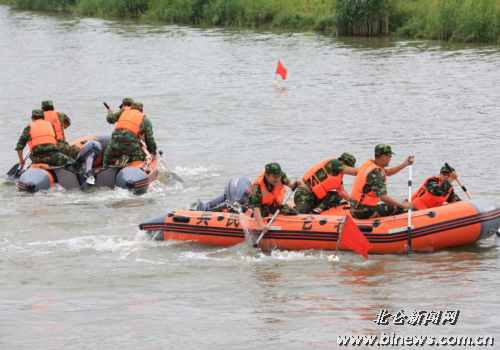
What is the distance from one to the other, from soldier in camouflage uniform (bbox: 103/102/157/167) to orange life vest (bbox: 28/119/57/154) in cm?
96

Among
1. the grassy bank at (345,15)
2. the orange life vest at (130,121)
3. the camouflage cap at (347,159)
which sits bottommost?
the camouflage cap at (347,159)

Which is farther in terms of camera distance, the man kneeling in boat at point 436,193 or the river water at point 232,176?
the man kneeling in boat at point 436,193

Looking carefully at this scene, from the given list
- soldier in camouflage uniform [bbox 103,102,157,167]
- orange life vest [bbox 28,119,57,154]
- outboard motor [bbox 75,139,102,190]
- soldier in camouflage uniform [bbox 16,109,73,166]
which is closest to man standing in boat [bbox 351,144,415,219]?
soldier in camouflage uniform [bbox 103,102,157,167]

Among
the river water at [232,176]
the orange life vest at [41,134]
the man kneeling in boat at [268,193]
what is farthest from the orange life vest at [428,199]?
the orange life vest at [41,134]

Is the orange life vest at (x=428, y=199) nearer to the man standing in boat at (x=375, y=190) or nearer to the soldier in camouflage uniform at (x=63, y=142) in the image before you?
the man standing in boat at (x=375, y=190)

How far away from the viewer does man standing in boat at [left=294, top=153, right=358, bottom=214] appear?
10492 mm

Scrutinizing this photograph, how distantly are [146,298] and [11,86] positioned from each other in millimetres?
18728

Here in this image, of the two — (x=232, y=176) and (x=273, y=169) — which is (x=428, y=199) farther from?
(x=232, y=176)

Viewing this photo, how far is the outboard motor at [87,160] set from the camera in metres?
13.6

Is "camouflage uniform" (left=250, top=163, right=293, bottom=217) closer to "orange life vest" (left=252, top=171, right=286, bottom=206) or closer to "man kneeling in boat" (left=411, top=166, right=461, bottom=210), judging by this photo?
"orange life vest" (left=252, top=171, right=286, bottom=206)

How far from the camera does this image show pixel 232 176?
1481 centimetres

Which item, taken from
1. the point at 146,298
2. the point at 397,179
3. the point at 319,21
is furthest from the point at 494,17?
the point at 146,298

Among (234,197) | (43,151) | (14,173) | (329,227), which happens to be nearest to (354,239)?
(329,227)

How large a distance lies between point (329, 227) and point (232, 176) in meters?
5.09
